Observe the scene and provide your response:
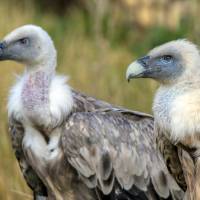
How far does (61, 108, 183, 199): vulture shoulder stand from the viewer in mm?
7523

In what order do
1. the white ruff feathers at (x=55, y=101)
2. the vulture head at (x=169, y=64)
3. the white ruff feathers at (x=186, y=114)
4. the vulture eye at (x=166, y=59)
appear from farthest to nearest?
1. the white ruff feathers at (x=55, y=101)
2. the vulture eye at (x=166, y=59)
3. the vulture head at (x=169, y=64)
4. the white ruff feathers at (x=186, y=114)

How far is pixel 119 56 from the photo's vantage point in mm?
14414

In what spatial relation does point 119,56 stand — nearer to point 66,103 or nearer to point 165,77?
point 66,103

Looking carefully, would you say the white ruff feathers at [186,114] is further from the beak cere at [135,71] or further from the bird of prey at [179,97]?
the beak cere at [135,71]

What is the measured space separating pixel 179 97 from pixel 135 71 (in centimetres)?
32

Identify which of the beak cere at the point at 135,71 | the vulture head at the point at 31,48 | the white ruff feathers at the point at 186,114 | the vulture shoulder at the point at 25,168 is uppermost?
the vulture head at the point at 31,48

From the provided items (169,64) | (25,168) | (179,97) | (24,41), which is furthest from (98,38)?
(179,97)

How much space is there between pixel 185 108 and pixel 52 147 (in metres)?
1.45

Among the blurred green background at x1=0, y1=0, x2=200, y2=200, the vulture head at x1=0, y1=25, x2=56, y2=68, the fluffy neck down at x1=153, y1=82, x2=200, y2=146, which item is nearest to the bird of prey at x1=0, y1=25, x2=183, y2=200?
the vulture head at x1=0, y1=25, x2=56, y2=68

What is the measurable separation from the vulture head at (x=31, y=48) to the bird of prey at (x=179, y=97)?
1.16m

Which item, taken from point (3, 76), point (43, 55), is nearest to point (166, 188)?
point (43, 55)

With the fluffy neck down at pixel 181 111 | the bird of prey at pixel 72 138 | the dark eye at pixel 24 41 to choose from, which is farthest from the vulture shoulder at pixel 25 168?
the fluffy neck down at pixel 181 111

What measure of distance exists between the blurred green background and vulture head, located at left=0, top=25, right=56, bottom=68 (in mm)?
925

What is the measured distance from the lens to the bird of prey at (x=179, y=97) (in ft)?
21.0
